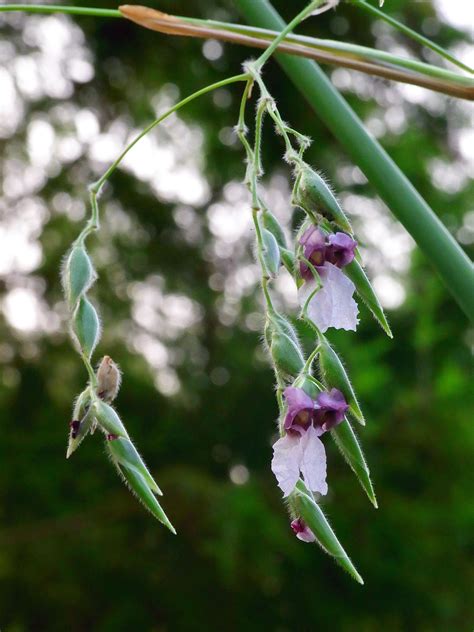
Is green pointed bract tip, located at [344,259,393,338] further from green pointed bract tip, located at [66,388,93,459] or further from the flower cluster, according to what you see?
green pointed bract tip, located at [66,388,93,459]

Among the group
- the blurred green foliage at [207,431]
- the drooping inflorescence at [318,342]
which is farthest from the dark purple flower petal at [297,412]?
the blurred green foliage at [207,431]

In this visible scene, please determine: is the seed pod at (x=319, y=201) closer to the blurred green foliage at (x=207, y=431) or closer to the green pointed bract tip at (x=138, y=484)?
the green pointed bract tip at (x=138, y=484)

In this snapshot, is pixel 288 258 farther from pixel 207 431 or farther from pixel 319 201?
pixel 207 431

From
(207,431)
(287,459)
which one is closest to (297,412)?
(287,459)

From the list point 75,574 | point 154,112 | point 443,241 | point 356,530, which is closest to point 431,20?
point 154,112

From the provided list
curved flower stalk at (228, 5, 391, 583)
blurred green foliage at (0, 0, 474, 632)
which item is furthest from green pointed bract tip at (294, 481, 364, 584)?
blurred green foliage at (0, 0, 474, 632)

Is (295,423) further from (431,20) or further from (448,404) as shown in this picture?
(431,20)
